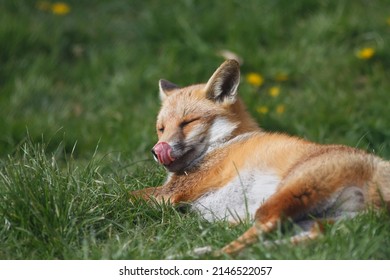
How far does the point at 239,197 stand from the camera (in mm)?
5168

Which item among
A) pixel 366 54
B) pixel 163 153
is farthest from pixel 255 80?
pixel 163 153

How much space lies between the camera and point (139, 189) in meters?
5.94

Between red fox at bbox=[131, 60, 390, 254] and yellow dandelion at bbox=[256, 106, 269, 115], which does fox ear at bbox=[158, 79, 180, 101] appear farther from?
yellow dandelion at bbox=[256, 106, 269, 115]

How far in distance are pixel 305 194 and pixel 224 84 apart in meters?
1.80

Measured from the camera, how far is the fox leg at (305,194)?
4.49 m

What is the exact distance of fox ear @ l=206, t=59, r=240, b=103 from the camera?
6.00m

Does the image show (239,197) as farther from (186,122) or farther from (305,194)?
(186,122)

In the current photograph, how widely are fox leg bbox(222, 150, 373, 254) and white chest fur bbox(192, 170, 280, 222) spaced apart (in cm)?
38

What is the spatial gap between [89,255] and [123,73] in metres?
5.59

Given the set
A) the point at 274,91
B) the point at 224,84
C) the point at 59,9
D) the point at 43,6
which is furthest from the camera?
the point at 43,6

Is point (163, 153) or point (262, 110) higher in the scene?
point (163, 153)

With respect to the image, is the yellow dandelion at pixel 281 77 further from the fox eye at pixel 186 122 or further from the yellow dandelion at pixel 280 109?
the fox eye at pixel 186 122

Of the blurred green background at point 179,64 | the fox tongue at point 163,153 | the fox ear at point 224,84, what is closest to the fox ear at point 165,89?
the fox ear at point 224,84

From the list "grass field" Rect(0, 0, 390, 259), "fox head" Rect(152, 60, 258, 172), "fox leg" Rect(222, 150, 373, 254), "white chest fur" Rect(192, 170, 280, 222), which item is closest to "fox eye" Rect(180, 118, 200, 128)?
"fox head" Rect(152, 60, 258, 172)
